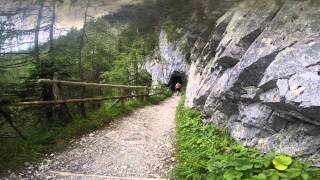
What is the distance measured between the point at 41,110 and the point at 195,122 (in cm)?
450

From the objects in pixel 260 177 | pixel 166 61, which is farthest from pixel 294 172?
pixel 166 61

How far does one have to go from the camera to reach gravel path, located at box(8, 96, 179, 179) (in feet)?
21.3

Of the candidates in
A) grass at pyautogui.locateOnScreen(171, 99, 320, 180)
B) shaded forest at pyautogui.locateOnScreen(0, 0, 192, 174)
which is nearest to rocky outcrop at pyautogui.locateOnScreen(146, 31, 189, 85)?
shaded forest at pyautogui.locateOnScreen(0, 0, 192, 174)

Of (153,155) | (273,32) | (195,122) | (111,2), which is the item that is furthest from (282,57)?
(111,2)

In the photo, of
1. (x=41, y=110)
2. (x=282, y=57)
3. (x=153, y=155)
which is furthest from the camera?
(x=41, y=110)

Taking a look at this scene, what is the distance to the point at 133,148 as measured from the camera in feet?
26.9

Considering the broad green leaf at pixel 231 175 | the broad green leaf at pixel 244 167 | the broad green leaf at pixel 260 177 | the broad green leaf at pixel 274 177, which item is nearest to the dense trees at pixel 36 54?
the broad green leaf at pixel 231 175

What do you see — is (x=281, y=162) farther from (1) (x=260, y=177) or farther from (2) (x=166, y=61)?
(2) (x=166, y=61)

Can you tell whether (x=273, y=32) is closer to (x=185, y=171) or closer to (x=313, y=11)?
(x=313, y=11)

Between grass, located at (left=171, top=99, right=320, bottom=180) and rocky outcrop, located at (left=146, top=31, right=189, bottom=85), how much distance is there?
31.0m

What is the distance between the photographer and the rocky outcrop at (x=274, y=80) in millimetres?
5930

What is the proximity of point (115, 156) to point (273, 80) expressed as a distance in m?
3.76

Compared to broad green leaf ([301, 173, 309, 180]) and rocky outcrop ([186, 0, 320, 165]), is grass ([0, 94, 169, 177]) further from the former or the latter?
broad green leaf ([301, 173, 309, 180])

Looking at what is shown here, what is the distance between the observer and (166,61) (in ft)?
143
